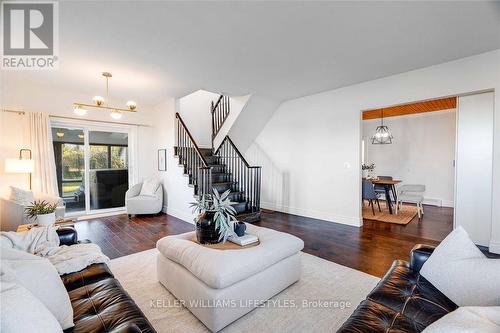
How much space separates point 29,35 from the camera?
2.69m

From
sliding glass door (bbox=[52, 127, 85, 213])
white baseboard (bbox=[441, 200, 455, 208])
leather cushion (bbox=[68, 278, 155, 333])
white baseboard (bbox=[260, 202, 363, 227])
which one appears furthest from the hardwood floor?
leather cushion (bbox=[68, 278, 155, 333])

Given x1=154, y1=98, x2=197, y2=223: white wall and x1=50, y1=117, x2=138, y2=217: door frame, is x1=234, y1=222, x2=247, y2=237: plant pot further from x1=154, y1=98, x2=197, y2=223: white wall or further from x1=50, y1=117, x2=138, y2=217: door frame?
x1=50, y1=117, x2=138, y2=217: door frame

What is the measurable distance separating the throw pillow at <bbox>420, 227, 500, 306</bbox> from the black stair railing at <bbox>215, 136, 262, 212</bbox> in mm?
3709

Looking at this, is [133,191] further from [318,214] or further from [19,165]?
[318,214]

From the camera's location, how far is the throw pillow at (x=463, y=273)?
1306 mm

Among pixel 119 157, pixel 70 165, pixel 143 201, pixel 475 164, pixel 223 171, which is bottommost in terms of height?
pixel 143 201

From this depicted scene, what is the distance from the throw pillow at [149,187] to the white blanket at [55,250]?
135 inches

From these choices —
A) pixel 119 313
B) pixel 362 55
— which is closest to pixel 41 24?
pixel 119 313

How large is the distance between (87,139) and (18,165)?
5.15 feet

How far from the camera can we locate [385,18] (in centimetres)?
246

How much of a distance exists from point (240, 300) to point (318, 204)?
146 inches

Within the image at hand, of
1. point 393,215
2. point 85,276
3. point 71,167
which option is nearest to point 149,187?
point 71,167

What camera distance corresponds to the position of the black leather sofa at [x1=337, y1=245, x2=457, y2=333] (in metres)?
1.22

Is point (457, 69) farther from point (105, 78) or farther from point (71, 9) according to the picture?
point (105, 78)
